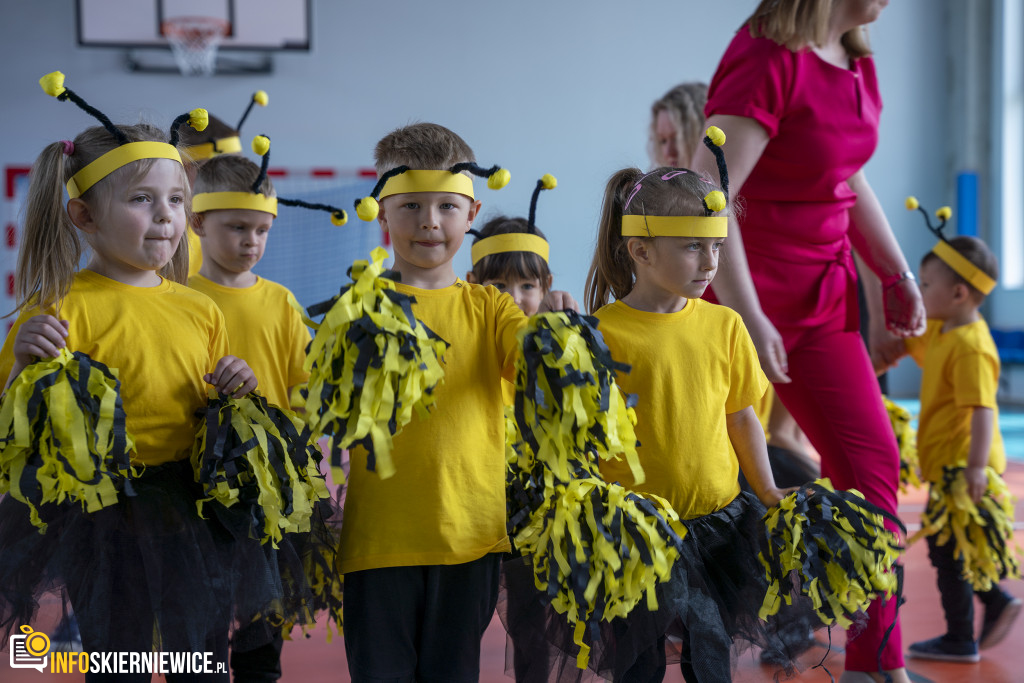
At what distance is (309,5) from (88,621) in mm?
7968

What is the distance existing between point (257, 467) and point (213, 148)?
1.93m

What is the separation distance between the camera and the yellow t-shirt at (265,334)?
2.59 m

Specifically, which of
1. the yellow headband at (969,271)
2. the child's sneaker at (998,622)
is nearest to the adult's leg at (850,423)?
the child's sneaker at (998,622)

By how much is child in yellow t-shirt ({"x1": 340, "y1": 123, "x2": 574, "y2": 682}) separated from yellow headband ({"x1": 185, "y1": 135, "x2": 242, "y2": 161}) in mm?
1638

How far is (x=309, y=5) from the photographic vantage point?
28.7ft

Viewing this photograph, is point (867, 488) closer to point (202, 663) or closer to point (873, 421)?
point (873, 421)

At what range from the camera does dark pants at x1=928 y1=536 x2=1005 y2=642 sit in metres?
3.01

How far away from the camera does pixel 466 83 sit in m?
9.68

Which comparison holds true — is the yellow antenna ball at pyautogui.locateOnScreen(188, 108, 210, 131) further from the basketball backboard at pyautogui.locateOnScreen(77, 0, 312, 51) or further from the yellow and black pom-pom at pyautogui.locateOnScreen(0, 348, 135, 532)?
the basketball backboard at pyautogui.locateOnScreen(77, 0, 312, 51)

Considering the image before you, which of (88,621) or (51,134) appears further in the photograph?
(51,134)

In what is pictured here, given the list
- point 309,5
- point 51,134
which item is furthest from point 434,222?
point 51,134

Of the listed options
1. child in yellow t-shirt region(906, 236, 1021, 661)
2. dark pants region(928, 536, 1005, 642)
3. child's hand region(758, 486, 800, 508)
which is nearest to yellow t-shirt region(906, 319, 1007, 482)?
child in yellow t-shirt region(906, 236, 1021, 661)

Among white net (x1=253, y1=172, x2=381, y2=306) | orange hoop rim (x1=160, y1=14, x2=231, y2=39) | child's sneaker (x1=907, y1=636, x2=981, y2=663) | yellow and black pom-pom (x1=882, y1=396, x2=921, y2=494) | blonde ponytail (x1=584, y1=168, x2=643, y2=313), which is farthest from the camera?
orange hoop rim (x1=160, y1=14, x2=231, y2=39)

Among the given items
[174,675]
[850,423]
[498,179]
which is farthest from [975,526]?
[174,675]
